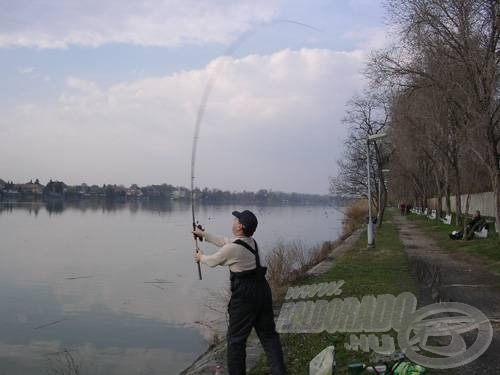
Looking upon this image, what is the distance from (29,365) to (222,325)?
406cm

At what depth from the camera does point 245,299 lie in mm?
5203

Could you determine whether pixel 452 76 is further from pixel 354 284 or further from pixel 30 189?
pixel 30 189

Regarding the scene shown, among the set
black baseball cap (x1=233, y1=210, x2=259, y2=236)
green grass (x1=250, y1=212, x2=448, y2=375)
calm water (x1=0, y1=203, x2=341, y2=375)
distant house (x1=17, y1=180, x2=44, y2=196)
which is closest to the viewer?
black baseball cap (x1=233, y1=210, x2=259, y2=236)

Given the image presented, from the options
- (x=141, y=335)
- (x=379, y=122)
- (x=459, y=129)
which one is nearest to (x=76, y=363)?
(x=141, y=335)

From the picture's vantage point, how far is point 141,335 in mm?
12203

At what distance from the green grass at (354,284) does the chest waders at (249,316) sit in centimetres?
89

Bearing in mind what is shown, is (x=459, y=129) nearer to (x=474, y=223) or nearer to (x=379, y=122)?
(x=474, y=223)
